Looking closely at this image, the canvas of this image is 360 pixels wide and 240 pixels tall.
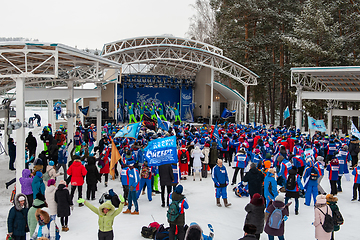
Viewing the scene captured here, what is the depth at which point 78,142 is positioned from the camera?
1398 centimetres

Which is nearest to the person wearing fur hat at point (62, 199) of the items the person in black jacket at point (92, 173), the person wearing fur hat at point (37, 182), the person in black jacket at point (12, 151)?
the person wearing fur hat at point (37, 182)

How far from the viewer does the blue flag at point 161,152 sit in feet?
25.0

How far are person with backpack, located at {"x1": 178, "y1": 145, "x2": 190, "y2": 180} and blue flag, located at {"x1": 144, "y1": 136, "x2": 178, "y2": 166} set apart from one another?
9.54 feet

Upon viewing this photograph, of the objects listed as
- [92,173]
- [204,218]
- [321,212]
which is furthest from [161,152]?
[321,212]

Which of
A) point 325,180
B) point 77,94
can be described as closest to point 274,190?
point 325,180

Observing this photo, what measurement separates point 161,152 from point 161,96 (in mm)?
24802

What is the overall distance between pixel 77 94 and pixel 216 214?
31.1 ft

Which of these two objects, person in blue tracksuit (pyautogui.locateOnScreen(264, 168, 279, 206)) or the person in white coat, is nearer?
person in blue tracksuit (pyautogui.locateOnScreen(264, 168, 279, 206))

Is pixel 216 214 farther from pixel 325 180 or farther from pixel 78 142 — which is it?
pixel 78 142

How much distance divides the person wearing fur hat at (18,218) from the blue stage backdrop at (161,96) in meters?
26.0

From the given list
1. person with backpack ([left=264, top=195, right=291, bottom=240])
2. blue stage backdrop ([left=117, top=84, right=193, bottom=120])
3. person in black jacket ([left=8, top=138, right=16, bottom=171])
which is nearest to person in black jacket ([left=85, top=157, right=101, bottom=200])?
person with backpack ([left=264, top=195, right=291, bottom=240])

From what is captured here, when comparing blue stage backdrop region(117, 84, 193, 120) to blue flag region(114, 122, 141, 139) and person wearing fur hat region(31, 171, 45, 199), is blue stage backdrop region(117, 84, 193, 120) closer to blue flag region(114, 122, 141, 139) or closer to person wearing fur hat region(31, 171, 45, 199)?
blue flag region(114, 122, 141, 139)

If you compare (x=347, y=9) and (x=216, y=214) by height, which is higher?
(x=347, y=9)

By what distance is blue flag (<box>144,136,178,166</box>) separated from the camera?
7613mm
